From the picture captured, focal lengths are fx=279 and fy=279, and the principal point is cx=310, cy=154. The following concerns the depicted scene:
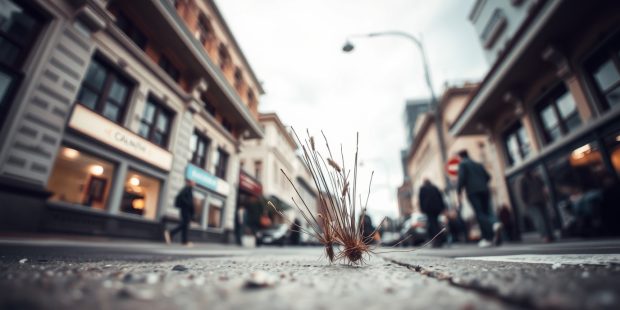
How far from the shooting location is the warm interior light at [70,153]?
658 centimetres

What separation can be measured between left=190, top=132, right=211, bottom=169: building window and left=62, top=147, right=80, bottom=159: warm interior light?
13.9 feet

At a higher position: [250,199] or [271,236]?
[250,199]

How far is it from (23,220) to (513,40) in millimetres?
11207

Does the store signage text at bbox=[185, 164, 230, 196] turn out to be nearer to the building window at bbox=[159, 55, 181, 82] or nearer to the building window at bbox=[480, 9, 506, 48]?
the building window at bbox=[159, 55, 181, 82]

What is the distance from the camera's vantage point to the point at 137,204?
845 centimetres

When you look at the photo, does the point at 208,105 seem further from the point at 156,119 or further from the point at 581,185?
the point at 581,185

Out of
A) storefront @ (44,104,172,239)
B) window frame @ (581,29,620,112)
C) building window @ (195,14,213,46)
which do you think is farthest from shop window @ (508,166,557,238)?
building window @ (195,14,213,46)

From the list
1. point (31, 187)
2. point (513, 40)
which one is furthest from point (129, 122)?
point (513, 40)

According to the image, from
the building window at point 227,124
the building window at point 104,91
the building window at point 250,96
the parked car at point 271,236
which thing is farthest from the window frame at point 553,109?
the building window at point 250,96

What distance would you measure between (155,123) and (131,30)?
2805 millimetres

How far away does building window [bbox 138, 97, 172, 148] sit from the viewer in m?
8.87

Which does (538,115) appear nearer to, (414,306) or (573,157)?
(573,157)

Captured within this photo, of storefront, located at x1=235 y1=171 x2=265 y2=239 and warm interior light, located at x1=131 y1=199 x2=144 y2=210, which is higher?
storefront, located at x1=235 y1=171 x2=265 y2=239

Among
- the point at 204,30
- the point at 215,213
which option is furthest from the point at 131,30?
the point at 215,213
